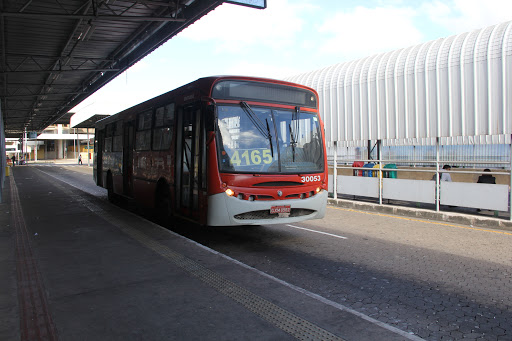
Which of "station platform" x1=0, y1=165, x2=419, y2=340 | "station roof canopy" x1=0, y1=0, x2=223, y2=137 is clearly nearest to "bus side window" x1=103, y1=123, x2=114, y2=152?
"station roof canopy" x1=0, y1=0, x2=223, y2=137

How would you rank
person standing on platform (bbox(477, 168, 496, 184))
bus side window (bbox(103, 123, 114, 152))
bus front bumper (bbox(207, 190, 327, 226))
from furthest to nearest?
bus side window (bbox(103, 123, 114, 152)), person standing on platform (bbox(477, 168, 496, 184)), bus front bumper (bbox(207, 190, 327, 226))

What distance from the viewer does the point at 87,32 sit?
14328 mm

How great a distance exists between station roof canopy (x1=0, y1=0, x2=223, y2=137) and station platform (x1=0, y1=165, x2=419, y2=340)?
7650mm

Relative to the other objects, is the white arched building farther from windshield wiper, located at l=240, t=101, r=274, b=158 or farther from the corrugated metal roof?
windshield wiper, located at l=240, t=101, r=274, b=158

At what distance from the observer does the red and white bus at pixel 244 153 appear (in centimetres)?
696

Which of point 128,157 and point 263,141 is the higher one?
point 263,141

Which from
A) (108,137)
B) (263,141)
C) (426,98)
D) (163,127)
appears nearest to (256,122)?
(263,141)

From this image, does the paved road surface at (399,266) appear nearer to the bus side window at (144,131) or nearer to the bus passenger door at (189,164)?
the bus passenger door at (189,164)

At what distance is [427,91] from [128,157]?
9.29 metres

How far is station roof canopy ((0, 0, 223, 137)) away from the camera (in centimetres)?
1188

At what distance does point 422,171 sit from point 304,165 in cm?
602

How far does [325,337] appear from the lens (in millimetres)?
3564

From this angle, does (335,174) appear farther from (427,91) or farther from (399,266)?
(399,266)

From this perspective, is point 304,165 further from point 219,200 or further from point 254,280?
point 254,280
